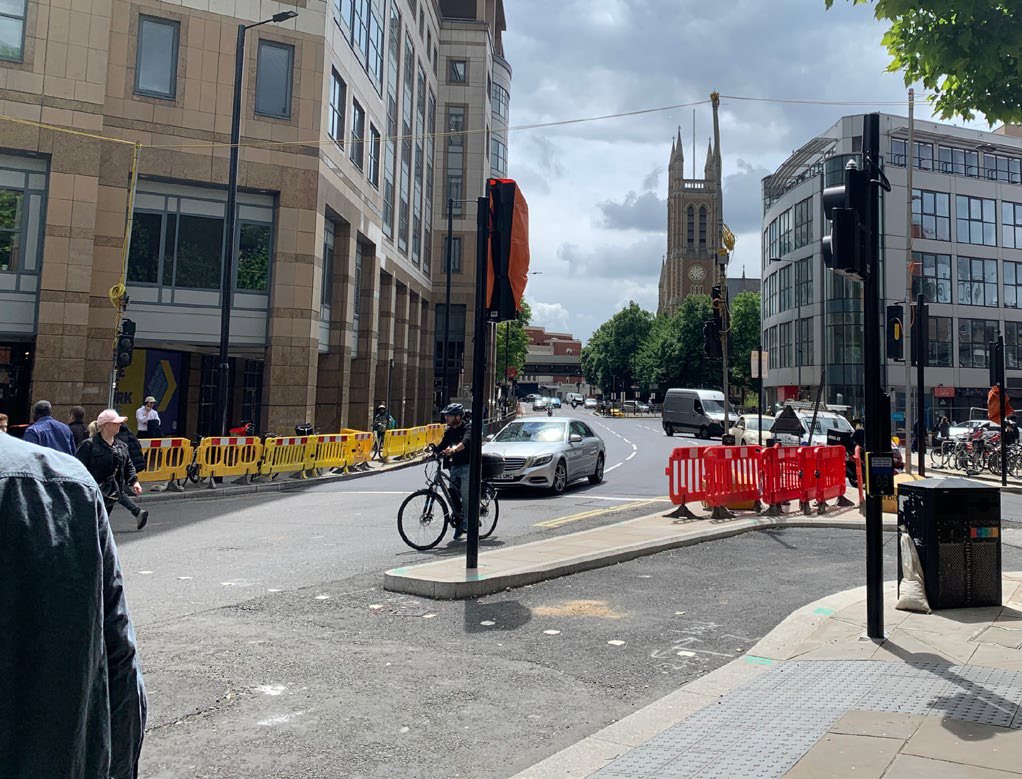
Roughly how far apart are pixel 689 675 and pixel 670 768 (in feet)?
5.58

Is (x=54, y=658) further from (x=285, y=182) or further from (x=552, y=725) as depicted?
(x=285, y=182)

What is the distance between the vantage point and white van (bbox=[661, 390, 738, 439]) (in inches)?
1562

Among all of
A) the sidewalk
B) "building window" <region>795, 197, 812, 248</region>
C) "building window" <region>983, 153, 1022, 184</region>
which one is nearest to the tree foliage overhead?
the sidewalk

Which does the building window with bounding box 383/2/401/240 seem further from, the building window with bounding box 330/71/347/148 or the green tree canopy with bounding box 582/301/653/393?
the green tree canopy with bounding box 582/301/653/393

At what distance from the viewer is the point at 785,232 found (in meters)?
57.9

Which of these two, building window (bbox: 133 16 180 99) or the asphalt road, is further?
building window (bbox: 133 16 180 99)

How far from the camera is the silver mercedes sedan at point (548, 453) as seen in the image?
1545cm

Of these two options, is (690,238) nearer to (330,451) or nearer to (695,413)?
(695,413)

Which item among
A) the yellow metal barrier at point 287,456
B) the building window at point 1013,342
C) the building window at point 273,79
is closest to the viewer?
the yellow metal barrier at point 287,456

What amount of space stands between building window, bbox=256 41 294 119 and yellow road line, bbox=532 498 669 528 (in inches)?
646

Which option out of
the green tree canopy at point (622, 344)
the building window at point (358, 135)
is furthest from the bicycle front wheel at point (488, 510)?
the green tree canopy at point (622, 344)

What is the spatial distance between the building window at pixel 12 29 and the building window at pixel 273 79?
590 centimetres

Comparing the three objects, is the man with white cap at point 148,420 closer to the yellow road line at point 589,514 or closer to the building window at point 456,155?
the yellow road line at point 589,514

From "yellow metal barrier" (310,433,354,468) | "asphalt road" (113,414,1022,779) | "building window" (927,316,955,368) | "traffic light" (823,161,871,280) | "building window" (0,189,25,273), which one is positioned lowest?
"asphalt road" (113,414,1022,779)
